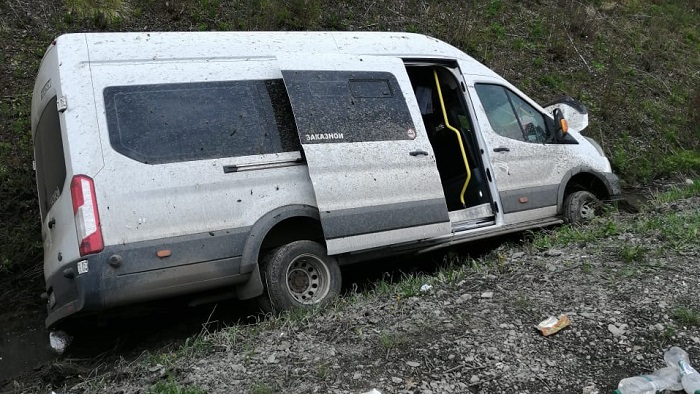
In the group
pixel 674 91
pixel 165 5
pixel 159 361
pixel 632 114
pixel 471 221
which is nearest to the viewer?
pixel 159 361

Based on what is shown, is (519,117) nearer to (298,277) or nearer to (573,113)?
(573,113)

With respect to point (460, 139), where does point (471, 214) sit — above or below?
below

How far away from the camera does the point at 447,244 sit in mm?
Answer: 6625

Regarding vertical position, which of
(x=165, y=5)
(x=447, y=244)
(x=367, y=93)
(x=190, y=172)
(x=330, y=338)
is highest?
(x=165, y=5)

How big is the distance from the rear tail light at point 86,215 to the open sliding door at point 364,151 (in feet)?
5.63

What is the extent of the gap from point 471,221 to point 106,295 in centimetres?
375

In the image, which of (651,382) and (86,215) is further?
(86,215)

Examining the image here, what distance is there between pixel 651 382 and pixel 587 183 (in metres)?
4.54

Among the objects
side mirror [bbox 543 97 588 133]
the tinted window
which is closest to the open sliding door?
the tinted window

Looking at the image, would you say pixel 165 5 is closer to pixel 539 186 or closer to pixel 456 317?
pixel 539 186

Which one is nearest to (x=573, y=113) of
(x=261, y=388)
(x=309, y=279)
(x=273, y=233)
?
(x=309, y=279)

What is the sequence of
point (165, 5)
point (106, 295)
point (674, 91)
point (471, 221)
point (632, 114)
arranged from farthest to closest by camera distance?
point (674, 91)
point (632, 114)
point (165, 5)
point (471, 221)
point (106, 295)

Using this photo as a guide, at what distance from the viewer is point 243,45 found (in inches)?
231

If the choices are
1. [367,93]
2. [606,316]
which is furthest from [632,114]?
[606,316]
